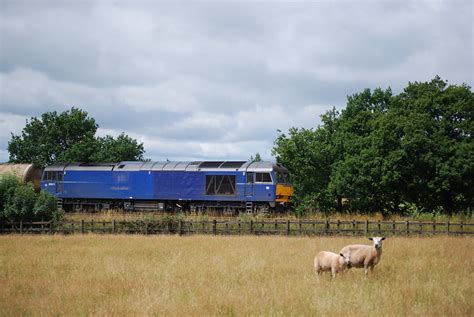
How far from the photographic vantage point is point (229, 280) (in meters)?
16.8

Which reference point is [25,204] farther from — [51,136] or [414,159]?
[51,136]

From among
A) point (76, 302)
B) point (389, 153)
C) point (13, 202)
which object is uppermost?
point (389, 153)

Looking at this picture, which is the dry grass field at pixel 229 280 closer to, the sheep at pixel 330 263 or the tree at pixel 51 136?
the sheep at pixel 330 263

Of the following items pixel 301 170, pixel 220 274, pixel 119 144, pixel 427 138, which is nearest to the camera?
pixel 220 274

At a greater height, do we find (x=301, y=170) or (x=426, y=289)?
(x=301, y=170)

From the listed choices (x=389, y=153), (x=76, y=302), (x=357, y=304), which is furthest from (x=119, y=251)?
(x=389, y=153)

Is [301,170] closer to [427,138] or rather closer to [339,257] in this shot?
[427,138]

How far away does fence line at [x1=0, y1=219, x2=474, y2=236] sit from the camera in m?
29.1

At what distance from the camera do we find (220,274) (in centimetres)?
1788

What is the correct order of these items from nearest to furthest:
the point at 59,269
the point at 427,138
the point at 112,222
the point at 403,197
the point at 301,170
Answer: the point at 59,269 → the point at 112,222 → the point at 427,138 → the point at 403,197 → the point at 301,170

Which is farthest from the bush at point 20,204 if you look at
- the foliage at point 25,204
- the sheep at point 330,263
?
the sheep at point 330,263

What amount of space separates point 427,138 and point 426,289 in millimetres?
28272

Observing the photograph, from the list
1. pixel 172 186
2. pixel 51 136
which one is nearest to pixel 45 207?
pixel 172 186

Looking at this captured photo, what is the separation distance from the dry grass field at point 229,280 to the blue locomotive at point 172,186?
583 inches
